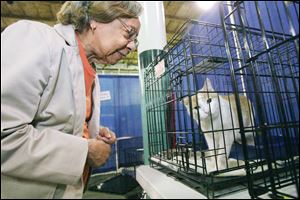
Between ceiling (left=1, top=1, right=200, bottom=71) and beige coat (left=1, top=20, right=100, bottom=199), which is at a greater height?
ceiling (left=1, top=1, right=200, bottom=71)

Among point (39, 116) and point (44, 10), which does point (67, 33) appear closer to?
point (39, 116)

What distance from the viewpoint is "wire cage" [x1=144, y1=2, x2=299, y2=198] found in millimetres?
570

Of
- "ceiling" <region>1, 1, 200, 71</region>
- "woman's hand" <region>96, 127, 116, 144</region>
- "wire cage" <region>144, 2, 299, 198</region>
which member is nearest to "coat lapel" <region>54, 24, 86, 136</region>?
"woman's hand" <region>96, 127, 116, 144</region>

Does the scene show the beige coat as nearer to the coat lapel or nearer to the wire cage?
the coat lapel

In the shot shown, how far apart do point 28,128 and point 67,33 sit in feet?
1.04

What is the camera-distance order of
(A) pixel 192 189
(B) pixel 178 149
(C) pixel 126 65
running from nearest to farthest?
(A) pixel 192 189 → (B) pixel 178 149 → (C) pixel 126 65

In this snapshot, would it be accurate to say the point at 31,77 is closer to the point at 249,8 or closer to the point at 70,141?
the point at 70,141

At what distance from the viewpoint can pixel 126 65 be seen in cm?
690

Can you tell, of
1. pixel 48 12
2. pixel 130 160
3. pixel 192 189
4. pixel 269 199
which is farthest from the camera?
pixel 48 12

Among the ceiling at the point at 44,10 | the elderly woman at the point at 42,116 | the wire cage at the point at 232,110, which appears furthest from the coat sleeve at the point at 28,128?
the ceiling at the point at 44,10

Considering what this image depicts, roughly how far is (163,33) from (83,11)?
864 mm

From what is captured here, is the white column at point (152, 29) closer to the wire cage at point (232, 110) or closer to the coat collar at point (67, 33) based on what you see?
the wire cage at point (232, 110)

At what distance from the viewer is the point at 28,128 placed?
41 cm

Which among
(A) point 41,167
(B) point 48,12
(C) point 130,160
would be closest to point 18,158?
(A) point 41,167
